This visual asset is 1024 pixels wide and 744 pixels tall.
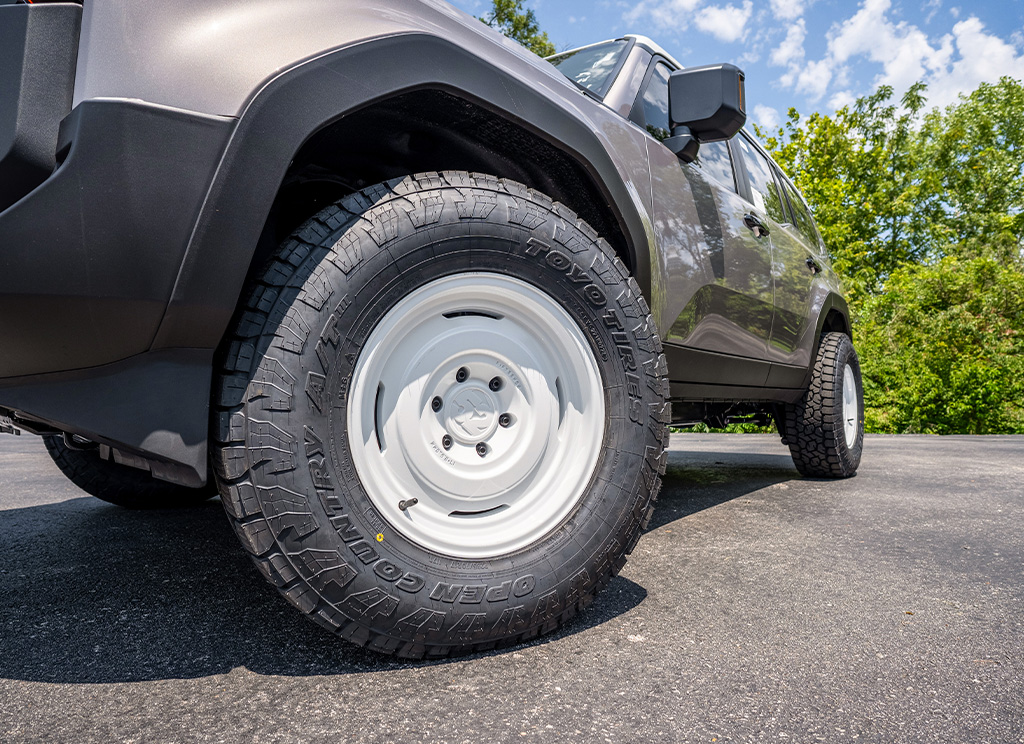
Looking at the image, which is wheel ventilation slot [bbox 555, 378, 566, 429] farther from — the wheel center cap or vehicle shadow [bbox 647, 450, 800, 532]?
vehicle shadow [bbox 647, 450, 800, 532]

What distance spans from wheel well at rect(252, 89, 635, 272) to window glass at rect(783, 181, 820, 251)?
2733 mm

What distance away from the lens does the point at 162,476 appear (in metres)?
1.25

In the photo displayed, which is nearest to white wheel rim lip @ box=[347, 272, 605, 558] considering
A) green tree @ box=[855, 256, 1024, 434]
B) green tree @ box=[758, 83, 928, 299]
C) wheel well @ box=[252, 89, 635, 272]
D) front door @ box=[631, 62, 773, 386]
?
wheel well @ box=[252, 89, 635, 272]

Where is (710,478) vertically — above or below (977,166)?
below

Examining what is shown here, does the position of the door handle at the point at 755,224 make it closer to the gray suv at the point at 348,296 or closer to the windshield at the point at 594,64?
A: the windshield at the point at 594,64

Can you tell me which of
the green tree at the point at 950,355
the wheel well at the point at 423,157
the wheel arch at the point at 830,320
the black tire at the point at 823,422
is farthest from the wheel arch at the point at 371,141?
the green tree at the point at 950,355

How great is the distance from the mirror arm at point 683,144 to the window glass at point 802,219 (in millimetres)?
2020

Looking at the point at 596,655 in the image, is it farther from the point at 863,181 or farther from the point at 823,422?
the point at 863,181

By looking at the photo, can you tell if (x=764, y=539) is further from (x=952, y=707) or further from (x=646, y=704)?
(x=646, y=704)

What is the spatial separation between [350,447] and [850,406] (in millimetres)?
3900

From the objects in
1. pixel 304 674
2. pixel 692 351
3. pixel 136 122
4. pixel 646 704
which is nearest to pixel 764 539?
pixel 692 351

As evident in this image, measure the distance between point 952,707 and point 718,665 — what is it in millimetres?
382

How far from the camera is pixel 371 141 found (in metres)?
1.58

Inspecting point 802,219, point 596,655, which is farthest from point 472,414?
point 802,219
